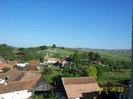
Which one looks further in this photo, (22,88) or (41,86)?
(41,86)

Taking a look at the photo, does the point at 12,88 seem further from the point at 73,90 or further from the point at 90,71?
the point at 90,71

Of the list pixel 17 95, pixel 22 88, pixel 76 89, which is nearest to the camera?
pixel 76 89

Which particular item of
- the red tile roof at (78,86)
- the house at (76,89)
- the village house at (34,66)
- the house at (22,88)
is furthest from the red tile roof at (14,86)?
the village house at (34,66)

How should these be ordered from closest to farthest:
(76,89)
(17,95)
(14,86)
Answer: (76,89), (17,95), (14,86)

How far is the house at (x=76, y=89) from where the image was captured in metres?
19.6

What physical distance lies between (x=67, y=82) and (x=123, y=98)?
9.19 meters

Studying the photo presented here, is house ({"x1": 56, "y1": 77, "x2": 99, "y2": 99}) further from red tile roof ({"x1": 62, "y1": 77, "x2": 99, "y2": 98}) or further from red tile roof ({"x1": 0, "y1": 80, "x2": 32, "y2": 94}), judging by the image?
red tile roof ({"x1": 0, "y1": 80, "x2": 32, "y2": 94})

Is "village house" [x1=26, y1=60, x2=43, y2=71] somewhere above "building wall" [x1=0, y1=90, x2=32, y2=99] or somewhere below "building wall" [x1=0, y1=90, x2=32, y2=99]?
above

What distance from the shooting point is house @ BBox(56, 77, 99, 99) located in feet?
64.3

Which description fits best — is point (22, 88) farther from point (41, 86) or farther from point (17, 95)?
point (41, 86)

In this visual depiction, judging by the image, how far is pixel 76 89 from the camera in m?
20.7

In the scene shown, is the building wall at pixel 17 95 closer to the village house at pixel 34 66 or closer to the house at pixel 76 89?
the house at pixel 76 89

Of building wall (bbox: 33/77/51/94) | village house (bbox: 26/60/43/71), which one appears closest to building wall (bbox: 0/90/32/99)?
building wall (bbox: 33/77/51/94)

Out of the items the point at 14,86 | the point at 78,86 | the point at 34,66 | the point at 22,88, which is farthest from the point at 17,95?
the point at 34,66
